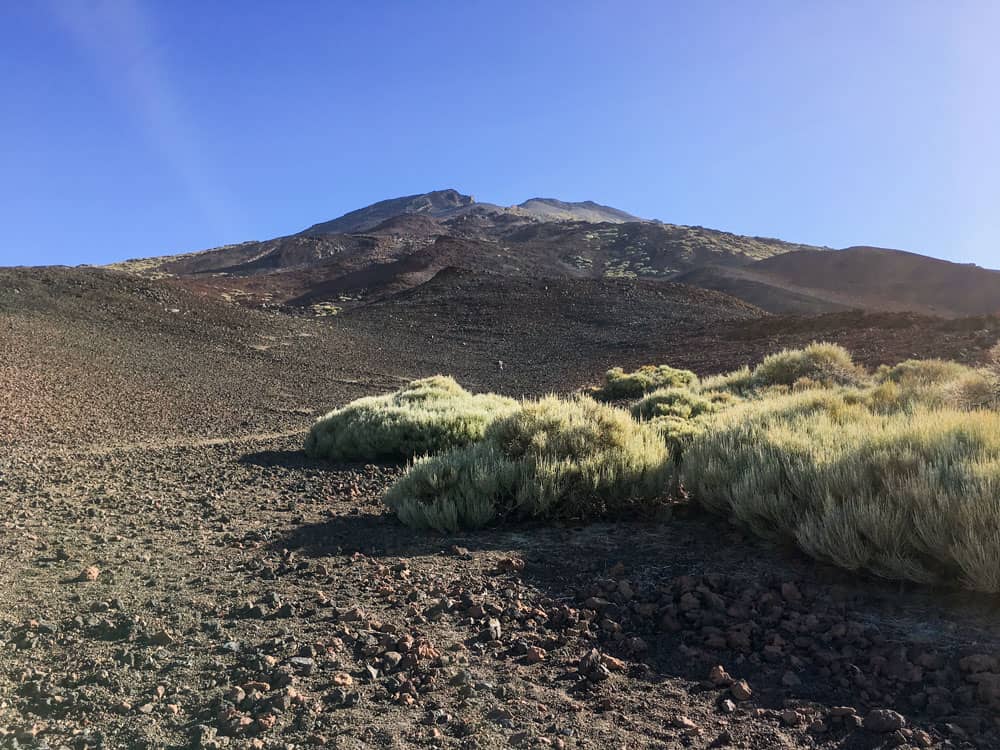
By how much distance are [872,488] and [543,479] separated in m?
2.40

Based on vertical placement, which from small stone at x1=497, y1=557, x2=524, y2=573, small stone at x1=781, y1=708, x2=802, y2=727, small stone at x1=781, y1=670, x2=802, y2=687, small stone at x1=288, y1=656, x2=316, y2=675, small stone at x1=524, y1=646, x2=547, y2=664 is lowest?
small stone at x1=781, y1=708, x2=802, y2=727

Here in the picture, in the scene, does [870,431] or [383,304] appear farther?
[383,304]

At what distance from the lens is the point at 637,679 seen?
9.91 feet

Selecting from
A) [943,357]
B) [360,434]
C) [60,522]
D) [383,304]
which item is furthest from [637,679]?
[383,304]

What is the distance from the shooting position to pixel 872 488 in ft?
14.4

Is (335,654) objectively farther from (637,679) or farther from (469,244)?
(469,244)

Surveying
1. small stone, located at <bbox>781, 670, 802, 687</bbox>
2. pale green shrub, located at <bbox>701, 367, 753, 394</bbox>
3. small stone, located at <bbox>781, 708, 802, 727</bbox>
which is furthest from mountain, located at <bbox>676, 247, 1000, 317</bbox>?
small stone, located at <bbox>781, 708, 802, 727</bbox>

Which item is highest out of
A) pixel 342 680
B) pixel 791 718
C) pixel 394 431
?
pixel 394 431

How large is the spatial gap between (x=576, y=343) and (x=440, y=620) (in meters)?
23.2

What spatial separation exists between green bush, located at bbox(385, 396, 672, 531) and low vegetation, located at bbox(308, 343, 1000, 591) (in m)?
0.01

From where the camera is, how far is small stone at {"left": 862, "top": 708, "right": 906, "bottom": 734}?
8.33 ft

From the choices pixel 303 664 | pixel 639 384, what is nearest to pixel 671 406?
pixel 639 384

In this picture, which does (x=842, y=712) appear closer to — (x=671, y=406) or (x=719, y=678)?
(x=719, y=678)

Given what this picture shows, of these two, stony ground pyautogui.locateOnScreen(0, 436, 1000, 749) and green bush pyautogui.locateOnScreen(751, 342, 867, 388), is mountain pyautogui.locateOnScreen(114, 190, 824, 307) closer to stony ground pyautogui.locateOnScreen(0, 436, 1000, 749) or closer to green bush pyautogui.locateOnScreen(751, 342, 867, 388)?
green bush pyautogui.locateOnScreen(751, 342, 867, 388)
